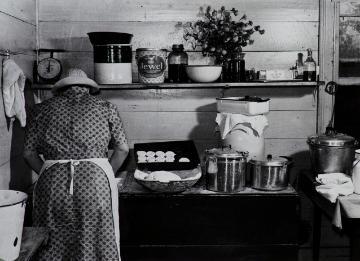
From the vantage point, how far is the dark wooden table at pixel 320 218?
8.75 ft

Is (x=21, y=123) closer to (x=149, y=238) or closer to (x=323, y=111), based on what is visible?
(x=149, y=238)

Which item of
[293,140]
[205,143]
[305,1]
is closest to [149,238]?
[205,143]

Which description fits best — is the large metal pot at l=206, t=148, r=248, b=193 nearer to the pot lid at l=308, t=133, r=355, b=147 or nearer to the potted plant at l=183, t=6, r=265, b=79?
the pot lid at l=308, t=133, r=355, b=147

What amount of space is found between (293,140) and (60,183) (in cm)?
186

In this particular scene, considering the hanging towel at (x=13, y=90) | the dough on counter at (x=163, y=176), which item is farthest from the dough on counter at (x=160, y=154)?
the hanging towel at (x=13, y=90)

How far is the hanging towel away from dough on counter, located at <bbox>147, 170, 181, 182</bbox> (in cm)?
84

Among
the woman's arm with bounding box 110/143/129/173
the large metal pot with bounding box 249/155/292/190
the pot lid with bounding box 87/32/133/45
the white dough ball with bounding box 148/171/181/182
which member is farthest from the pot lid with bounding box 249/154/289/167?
the pot lid with bounding box 87/32/133/45

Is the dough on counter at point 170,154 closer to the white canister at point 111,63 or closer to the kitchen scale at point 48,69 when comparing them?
the white canister at point 111,63

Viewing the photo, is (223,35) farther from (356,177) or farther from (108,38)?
(356,177)

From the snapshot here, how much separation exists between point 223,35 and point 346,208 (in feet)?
4.84

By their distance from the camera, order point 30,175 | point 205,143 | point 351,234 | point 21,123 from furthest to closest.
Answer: point 205,143
point 30,175
point 21,123
point 351,234

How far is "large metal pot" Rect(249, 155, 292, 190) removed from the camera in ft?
10.4

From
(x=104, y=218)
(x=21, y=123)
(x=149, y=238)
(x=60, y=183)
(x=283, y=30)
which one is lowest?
(x=149, y=238)

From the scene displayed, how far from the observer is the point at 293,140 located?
386 centimetres
